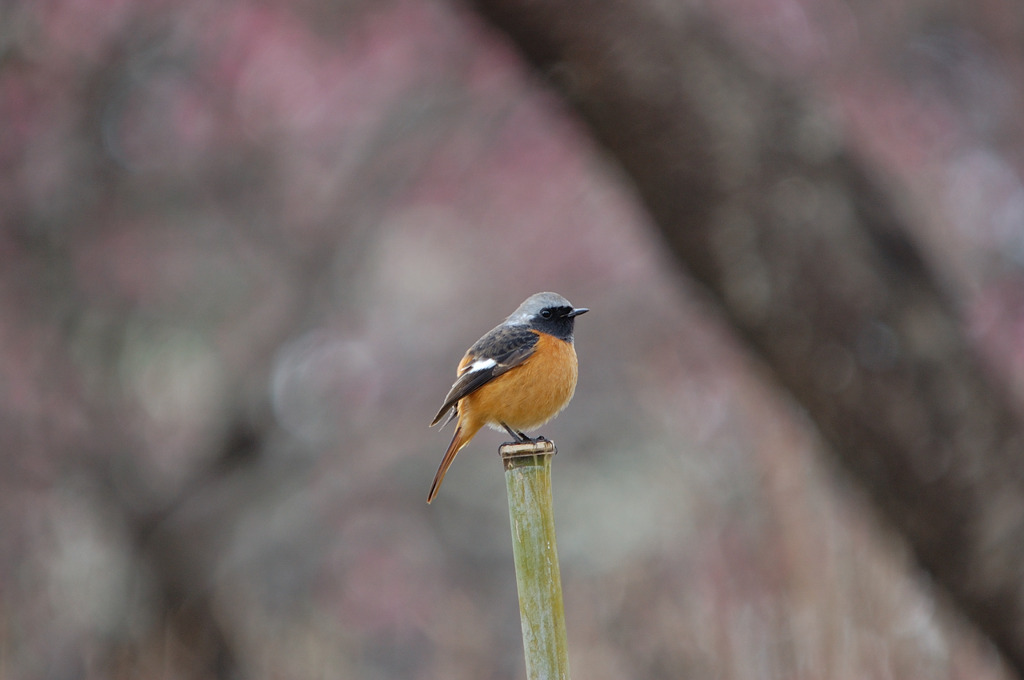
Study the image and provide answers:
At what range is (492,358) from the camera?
372 cm

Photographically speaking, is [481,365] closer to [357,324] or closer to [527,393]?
[527,393]

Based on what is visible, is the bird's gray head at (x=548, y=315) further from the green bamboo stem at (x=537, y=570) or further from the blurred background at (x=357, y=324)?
the blurred background at (x=357, y=324)

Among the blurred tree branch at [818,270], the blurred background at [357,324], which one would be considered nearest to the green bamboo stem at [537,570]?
the blurred tree branch at [818,270]

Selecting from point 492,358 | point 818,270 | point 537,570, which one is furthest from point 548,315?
point 537,570

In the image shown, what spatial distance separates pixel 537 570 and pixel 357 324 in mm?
5912

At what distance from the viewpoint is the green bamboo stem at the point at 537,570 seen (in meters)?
2.25

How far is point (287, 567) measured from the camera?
335 inches

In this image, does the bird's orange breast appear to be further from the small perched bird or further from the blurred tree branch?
the blurred tree branch

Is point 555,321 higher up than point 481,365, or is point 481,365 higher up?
point 555,321

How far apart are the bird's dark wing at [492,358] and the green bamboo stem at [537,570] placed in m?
1.29

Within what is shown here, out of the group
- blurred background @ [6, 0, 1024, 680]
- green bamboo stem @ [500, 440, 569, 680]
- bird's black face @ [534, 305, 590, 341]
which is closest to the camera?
green bamboo stem @ [500, 440, 569, 680]

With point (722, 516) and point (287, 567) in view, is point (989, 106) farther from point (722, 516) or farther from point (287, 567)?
point (287, 567)

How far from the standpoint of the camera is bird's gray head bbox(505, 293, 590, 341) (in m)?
3.95

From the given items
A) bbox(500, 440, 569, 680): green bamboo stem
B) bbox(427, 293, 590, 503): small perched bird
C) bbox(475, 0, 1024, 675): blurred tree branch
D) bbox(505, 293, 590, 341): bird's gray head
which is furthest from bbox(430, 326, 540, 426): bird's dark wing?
bbox(500, 440, 569, 680): green bamboo stem
